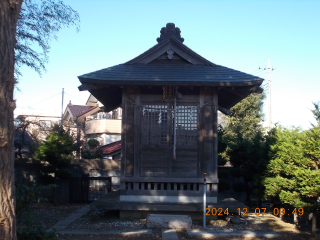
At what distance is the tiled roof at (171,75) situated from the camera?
30.3 feet

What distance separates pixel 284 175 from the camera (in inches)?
402

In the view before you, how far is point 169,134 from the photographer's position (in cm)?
976

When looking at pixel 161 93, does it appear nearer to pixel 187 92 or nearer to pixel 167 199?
pixel 187 92

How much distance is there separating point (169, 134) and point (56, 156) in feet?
21.3

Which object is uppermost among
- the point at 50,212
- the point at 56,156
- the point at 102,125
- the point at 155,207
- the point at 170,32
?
the point at 170,32

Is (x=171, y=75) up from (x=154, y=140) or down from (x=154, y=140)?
up

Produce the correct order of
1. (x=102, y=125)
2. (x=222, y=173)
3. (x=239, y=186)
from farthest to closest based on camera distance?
(x=102, y=125) < (x=222, y=173) < (x=239, y=186)

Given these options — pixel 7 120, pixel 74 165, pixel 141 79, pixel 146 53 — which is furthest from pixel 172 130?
pixel 74 165

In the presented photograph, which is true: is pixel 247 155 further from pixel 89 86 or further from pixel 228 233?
pixel 89 86

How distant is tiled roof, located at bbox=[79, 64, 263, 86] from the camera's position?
30.3 feet

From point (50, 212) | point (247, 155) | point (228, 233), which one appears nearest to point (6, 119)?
point (228, 233)

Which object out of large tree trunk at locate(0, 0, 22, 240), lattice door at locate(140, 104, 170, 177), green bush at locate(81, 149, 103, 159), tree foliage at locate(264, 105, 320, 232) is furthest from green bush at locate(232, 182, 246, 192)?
large tree trunk at locate(0, 0, 22, 240)

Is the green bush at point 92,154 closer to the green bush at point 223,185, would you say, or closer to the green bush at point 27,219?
the green bush at point 223,185

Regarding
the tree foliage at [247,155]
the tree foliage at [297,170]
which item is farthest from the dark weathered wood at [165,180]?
the tree foliage at [247,155]
